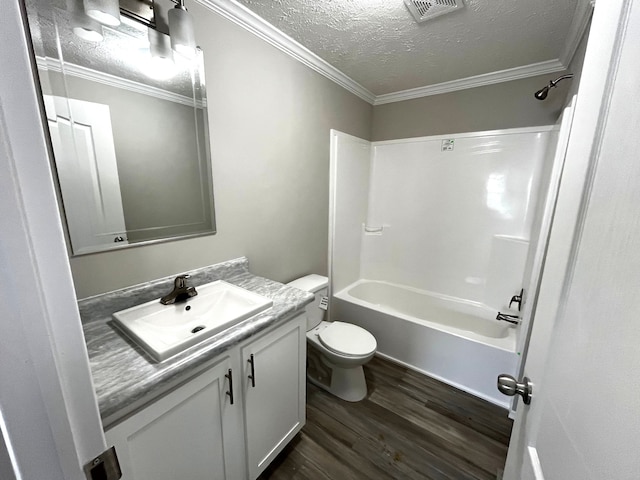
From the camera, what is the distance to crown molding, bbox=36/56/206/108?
900 mm

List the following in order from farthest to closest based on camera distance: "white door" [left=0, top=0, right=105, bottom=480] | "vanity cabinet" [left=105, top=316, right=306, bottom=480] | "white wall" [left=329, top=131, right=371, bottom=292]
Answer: "white wall" [left=329, top=131, right=371, bottom=292] < "vanity cabinet" [left=105, top=316, right=306, bottom=480] < "white door" [left=0, top=0, right=105, bottom=480]

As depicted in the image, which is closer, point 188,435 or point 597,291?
point 597,291

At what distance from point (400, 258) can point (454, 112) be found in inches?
56.4

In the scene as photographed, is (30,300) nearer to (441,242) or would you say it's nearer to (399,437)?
(399,437)

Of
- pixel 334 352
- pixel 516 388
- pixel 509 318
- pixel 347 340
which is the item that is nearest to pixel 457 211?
pixel 509 318

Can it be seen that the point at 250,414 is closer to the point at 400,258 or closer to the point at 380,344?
the point at 380,344

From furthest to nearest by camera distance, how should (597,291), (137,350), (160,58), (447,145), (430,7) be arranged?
(447,145) → (430,7) → (160,58) → (137,350) → (597,291)

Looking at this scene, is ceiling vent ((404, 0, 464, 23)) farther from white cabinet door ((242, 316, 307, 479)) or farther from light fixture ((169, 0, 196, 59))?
white cabinet door ((242, 316, 307, 479))

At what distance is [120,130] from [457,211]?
246 cm

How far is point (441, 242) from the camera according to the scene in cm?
248

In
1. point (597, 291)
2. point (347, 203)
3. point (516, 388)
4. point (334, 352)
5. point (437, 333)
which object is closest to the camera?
point (597, 291)

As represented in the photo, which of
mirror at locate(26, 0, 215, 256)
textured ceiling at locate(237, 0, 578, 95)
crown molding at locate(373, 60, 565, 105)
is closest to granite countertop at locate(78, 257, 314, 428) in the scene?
mirror at locate(26, 0, 215, 256)

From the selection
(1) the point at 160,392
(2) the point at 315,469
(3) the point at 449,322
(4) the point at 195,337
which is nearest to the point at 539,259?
(3) the point at 449,322

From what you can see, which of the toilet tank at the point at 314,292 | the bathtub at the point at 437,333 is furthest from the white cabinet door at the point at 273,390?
the bathtub at the point at 437,333
